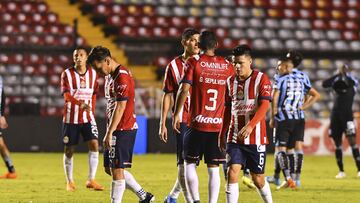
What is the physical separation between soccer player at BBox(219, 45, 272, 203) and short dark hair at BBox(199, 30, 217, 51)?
0.40 meters

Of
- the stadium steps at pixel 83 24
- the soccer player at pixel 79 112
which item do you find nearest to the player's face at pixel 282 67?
the soccer player at pixel 79 112

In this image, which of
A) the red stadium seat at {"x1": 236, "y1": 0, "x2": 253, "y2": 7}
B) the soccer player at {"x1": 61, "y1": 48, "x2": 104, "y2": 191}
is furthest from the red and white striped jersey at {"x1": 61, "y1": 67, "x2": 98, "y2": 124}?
the red stadium seat at {"x1": 236, "y1": 0, "x2": 253, "y2": 7}

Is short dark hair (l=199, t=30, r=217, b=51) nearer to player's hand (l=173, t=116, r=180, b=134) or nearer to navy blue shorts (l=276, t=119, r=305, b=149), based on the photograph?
player's hand (l=173, t=116, r=180, b=134)

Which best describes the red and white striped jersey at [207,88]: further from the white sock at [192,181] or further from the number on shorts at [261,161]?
the number on shorts at [261,161]

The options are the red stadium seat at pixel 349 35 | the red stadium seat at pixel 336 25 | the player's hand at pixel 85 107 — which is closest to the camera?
the player's hand at pixel 85 107

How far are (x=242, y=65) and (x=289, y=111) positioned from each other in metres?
5.19

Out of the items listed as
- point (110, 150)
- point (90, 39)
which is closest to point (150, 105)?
point (90, 39)

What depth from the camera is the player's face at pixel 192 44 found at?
34.6 ft

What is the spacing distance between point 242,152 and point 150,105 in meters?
15.3

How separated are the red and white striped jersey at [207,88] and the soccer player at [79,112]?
4013mm

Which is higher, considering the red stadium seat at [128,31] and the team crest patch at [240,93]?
the red stadium seat at [128,31]

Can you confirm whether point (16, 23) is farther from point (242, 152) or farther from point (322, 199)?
point (242, 152)

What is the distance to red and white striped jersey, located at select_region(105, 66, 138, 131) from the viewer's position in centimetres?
978

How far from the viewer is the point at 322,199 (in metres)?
12.6
